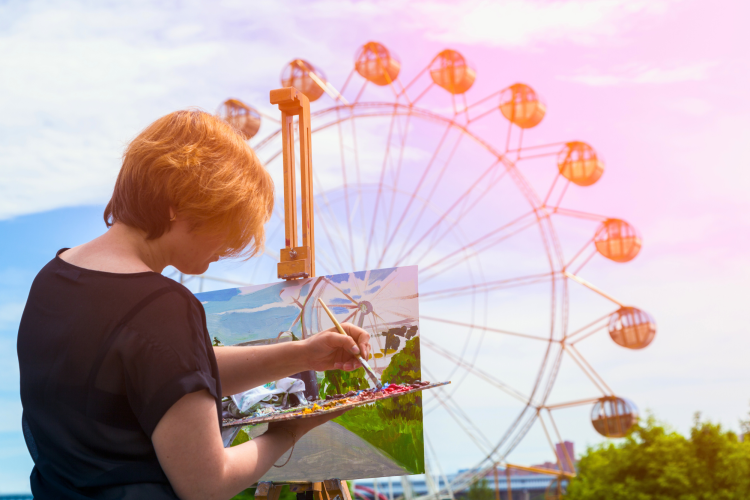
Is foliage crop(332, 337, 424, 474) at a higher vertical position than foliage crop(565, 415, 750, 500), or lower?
higher

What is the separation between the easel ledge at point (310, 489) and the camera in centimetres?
244

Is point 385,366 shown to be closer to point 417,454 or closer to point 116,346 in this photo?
point 417,454

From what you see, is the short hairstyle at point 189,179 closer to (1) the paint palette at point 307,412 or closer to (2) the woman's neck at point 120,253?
(2) the woman's neck at point 120,253

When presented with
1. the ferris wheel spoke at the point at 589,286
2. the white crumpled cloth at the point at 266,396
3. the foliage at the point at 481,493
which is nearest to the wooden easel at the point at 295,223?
the white crumpled cloth at the point at 266,396

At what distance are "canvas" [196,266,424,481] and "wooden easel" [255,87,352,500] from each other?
0.05m

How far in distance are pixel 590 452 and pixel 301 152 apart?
6.79 m

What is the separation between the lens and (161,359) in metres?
0.77

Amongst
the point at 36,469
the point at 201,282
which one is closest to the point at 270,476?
the point at 36,469

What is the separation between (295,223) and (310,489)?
982 millimetres

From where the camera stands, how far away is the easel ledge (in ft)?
8.00

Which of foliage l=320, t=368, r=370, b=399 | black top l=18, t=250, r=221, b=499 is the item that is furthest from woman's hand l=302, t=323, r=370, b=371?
foliage l=320, t=368, r=370, b=399

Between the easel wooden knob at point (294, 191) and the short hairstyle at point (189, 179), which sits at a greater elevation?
the easel wooden knob at point (294, 191)

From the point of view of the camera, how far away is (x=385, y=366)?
2.52 m

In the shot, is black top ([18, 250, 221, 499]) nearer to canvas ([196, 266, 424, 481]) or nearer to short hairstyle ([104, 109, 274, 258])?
short hairstyle ([104, 109, 274, 258])
